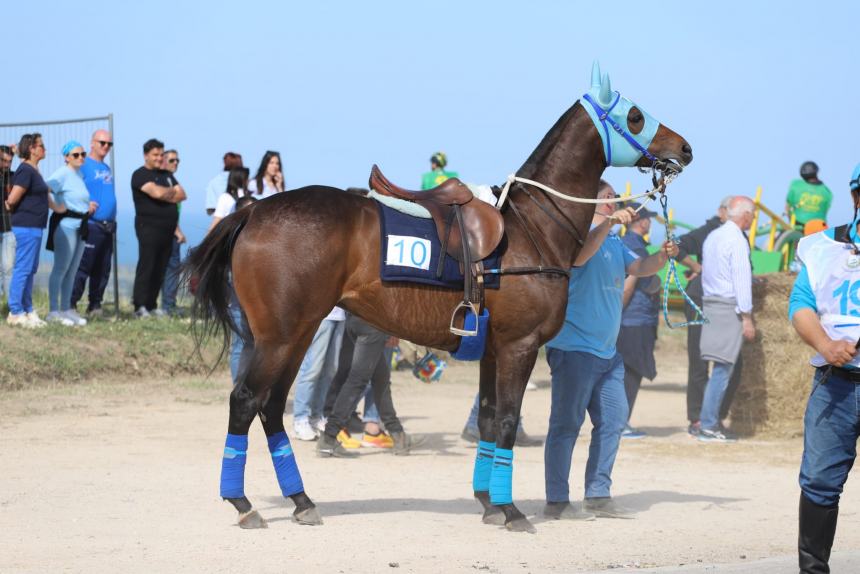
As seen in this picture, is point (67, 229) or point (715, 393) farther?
point (67, 229)

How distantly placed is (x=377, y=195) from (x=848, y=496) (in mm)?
4090

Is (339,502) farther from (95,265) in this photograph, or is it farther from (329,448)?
(95,265)

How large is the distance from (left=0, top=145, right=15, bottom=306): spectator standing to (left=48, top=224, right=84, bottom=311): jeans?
493mm

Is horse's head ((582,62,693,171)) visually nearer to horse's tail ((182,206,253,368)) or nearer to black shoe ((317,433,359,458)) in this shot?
horse's tail ((182,206,253,368))

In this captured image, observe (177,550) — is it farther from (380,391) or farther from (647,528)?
(380,391)

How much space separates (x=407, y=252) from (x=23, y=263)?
7.41 metres


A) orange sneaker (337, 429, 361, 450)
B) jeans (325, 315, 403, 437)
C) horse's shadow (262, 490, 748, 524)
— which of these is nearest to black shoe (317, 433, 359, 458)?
jeans (325, 315, 403, 437)

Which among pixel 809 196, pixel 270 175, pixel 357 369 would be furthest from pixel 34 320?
pixel 809 196

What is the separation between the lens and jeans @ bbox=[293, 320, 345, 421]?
1055cm

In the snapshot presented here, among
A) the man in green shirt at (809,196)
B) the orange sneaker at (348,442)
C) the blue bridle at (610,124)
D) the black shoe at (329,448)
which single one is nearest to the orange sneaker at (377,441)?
the orange sneaker at (348,442)

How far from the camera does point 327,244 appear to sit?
23.5ft

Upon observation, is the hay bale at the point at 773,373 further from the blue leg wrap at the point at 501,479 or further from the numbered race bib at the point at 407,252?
the numbered race bib at the point at 407,252

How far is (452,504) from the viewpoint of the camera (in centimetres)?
823

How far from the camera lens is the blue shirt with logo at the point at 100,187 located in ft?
47.6
